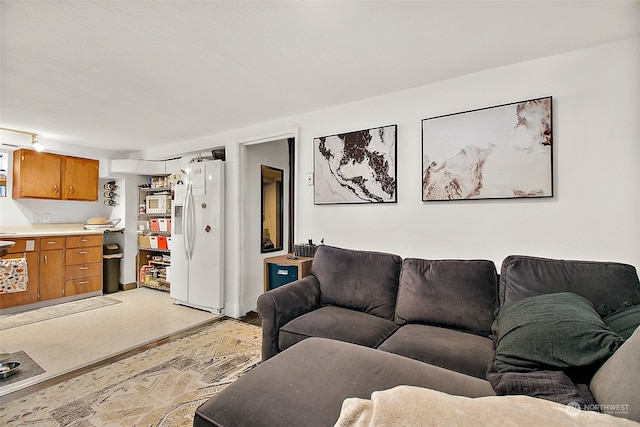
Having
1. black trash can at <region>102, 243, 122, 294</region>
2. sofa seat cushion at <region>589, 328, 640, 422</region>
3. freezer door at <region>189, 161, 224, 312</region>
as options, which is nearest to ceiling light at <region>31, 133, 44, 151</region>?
black trash can at <region>102, 243, 122, 294</region>

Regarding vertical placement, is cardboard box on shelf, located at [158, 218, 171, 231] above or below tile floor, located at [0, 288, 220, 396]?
above

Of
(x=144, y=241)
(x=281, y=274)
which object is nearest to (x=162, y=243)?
(x=144, y=241)

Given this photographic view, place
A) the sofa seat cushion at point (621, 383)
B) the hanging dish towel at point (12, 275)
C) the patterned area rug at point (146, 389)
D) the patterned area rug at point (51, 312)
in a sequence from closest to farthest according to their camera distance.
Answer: the sofa seat cushion at point (621, 383) < the patterned area rug at point (146, 389) < the hanging dish towel at point (12, 275) < the patterned area rug at point (51, 312)

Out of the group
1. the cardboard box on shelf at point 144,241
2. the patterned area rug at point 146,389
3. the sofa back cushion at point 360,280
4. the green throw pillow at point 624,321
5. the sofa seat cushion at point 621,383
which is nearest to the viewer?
the sofa seat cushion at point 621,383

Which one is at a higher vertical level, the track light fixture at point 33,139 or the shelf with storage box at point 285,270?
the track light fixture at point 33,139

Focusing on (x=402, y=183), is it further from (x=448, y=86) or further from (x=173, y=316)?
(x=173, y=316)

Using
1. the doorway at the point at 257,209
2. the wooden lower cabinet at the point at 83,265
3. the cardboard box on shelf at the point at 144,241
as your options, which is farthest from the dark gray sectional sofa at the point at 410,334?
the wooden lower cabinet at the point at 83,265

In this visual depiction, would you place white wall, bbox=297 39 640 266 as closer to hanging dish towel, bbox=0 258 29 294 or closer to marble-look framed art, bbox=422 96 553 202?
marble-look framed art, bbox=422 96 553 202

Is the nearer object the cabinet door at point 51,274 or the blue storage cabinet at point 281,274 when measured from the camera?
the blue storage cabinet at point 281,274

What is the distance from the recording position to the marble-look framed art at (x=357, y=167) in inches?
102

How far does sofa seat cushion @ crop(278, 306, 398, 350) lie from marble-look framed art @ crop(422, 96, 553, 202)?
1087mm

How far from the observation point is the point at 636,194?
5.85 ft

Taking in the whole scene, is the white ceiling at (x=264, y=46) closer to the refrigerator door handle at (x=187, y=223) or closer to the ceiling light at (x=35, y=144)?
the ceiling light at (x=35, y=144)

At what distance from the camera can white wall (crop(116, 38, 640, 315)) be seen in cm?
182
